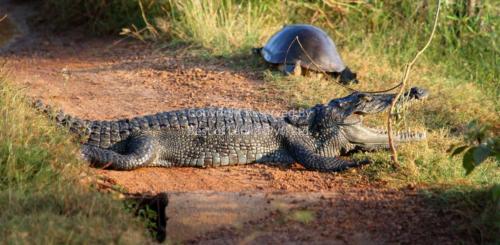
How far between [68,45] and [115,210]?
6.88 meters

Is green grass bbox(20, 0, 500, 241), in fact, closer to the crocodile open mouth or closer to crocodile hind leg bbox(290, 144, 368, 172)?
the crocodile open mouth

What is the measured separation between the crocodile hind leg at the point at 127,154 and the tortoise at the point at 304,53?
116 inches

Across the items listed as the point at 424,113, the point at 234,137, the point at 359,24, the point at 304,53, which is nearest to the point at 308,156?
the point at 234,137

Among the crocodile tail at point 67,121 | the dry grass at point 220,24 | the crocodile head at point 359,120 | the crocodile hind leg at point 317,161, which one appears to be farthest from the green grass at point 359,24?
the crocodile tail at point 67,121

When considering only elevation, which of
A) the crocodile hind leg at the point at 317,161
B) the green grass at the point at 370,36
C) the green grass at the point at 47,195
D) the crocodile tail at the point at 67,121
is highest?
the green grass at the point at 47,195

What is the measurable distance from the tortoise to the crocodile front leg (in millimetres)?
2281

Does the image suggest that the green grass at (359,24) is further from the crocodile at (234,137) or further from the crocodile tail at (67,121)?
the crocodile tail at (67,121)

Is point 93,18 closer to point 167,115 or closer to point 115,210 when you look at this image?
point 167,115

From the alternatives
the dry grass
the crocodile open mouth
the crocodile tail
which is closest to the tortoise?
the dry grass

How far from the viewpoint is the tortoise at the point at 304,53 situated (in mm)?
9273

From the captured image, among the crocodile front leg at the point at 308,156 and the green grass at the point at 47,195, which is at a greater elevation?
the green grass at the point at 47,195

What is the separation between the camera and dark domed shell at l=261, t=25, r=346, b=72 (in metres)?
9.32

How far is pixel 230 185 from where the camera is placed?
6.16m

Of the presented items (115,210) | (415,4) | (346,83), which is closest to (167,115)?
(115,210)
